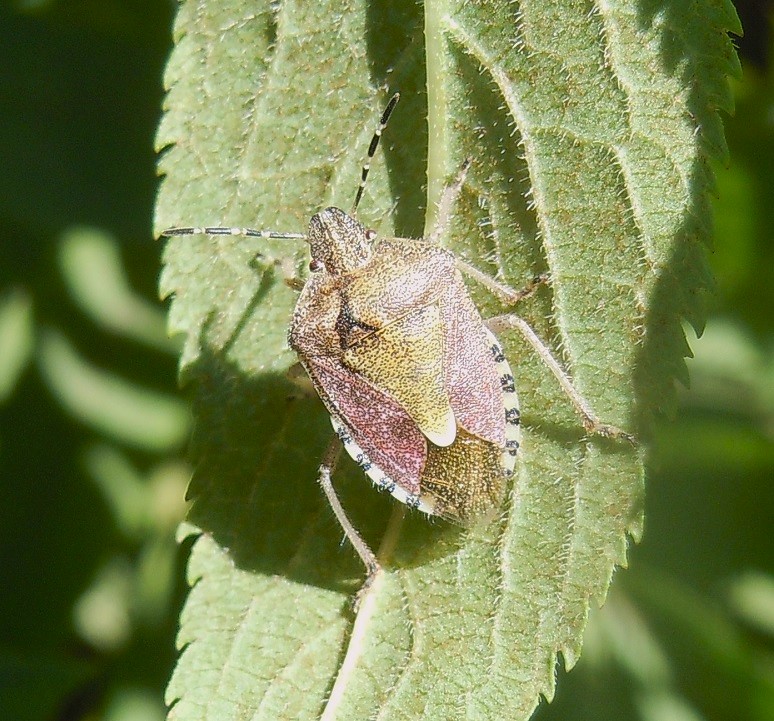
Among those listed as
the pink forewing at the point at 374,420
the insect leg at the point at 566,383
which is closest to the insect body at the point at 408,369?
the pink forewing at the point at 374,420

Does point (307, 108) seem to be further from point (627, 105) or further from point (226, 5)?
point (627, 105)

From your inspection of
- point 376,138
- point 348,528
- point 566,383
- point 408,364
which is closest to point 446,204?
point 376,138

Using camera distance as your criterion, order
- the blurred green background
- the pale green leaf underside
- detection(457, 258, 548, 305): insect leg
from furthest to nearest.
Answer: the blurred green background
detection(457, 258, 548, 305): insect leg
the pale green leaf underside

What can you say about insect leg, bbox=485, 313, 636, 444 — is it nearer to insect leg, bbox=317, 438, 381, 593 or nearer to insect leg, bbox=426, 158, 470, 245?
insect leg, bbox=426, 158, 470, 245

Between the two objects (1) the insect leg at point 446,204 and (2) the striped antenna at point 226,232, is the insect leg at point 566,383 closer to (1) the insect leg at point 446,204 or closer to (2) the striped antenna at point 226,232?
(1) the insect leg at point 446,204

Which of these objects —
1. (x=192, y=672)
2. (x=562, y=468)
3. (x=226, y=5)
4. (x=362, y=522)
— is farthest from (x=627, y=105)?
(x=192, y=672)

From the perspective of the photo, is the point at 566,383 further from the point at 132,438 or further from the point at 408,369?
the point at 132,438

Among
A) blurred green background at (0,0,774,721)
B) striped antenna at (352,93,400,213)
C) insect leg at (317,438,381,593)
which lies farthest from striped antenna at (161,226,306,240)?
blurred green background at (0,0,774,721)
